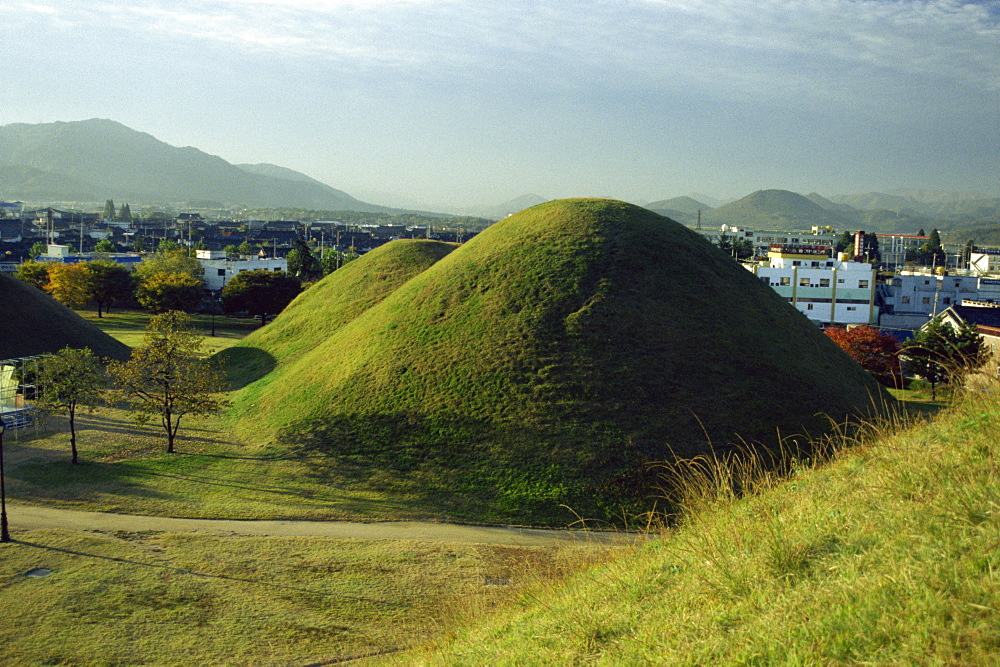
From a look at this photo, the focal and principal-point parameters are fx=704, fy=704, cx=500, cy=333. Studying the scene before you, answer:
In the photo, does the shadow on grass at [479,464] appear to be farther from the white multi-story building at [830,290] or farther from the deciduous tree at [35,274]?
the deciduous tree at [35,274]

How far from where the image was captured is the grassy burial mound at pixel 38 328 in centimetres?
5582

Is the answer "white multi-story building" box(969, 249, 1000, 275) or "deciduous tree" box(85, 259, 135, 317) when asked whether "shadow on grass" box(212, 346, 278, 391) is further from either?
"white multi-story building" box(969, 249, 1000, 275)

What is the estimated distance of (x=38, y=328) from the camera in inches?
2293

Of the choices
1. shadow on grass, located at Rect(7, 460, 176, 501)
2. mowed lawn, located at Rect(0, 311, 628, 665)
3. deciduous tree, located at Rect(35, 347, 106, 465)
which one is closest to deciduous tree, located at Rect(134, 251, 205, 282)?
deciduous tree, located at Rect(35, 347, 106, 465)

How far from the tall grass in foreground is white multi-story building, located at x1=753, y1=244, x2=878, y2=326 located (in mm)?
86114

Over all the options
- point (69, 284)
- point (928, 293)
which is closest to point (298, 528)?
point (69, 284)

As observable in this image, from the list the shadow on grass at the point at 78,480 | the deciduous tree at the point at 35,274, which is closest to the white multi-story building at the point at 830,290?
the shadow on grass at the point at 78,480

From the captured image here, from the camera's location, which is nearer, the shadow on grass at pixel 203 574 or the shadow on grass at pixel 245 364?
the shadow on grass at pixel 203 574

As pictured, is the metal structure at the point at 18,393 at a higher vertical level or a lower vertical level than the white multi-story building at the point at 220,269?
lower

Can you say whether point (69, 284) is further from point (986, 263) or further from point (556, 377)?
point (986, 263)

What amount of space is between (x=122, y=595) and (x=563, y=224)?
35.1m

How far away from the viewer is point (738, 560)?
30.3 ft

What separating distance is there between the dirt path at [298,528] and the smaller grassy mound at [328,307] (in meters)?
23.6

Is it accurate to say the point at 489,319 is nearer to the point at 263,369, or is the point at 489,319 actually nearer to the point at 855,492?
the point at 263,369
